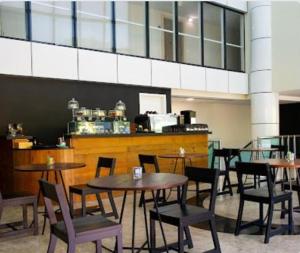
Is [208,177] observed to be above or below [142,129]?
below

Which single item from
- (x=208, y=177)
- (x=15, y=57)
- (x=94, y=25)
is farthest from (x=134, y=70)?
(x=208, y=177)

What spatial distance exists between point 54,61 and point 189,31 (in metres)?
4.65

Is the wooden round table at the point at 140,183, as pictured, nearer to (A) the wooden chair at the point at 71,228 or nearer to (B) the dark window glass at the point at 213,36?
(A) the wooden chair at the point at 71,228

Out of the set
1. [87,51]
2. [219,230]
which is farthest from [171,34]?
[219,230]

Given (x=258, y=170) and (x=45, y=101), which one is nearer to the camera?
(x=258, y=170)

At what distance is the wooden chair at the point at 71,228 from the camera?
8.07 feet

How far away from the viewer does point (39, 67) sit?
683 centimetres

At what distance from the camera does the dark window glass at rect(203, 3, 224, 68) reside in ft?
34.2

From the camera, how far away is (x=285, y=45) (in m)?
9.98

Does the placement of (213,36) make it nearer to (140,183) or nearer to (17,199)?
(17,199)

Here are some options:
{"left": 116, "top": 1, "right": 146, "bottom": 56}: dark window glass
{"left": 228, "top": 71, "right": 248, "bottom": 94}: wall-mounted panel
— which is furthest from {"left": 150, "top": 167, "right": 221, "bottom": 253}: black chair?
{"left": 228, "top": 71, "right": 248, "bottom": 94}: wall-mounted panel

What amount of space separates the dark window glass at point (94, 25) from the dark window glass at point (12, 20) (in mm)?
1234

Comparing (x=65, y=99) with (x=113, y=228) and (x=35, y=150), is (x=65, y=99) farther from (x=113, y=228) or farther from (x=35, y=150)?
(x=113, y=228)

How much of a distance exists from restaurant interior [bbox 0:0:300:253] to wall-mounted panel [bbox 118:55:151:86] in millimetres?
27
